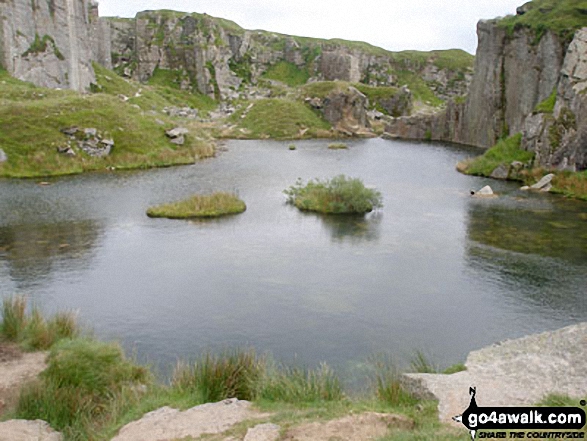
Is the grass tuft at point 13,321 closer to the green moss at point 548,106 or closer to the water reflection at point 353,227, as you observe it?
the water reflection at point 353,227

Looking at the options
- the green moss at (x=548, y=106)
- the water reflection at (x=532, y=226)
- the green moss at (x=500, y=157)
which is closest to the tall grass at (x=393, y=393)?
the water reflection at (x=532, y=226)

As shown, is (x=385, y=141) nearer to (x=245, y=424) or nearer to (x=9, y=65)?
(x=9, y=65)

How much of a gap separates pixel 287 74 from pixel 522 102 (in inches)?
3994

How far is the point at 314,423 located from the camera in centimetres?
973

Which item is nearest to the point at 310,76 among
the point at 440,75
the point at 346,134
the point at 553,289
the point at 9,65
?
the point at 440,75

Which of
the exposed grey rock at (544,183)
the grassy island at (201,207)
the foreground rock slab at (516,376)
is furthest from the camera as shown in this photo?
the exposed grey rock at (544,183)

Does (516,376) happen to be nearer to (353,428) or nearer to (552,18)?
(353,428)

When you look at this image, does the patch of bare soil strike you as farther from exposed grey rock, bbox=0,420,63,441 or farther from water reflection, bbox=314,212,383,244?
water reflection, bbox=314,212,383,244

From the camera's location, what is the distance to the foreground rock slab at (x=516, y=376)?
10.9 metres

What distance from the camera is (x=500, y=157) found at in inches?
2090

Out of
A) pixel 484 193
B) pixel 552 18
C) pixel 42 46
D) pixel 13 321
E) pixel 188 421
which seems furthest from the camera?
pixel 42 46

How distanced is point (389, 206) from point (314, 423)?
95.0ft

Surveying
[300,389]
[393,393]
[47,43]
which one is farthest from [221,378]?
[47,43]

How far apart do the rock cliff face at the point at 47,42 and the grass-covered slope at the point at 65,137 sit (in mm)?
8547
